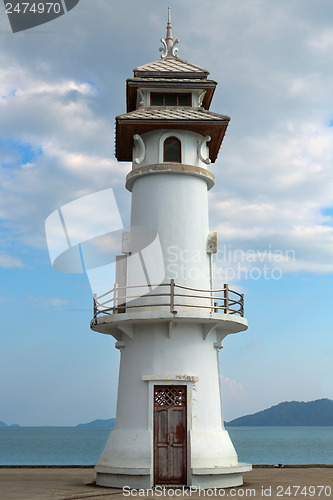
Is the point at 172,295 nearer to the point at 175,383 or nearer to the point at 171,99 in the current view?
the point at 175,383

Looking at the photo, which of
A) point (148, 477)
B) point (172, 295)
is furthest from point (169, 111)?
point (148, 477)

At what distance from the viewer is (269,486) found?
1772 centimetres

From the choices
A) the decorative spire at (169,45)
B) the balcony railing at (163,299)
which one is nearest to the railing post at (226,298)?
the balcony railing at (163,299)

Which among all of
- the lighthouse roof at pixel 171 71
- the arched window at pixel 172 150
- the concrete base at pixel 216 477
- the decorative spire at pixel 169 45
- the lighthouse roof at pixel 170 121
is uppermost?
the decorative spire at pixel 169 45

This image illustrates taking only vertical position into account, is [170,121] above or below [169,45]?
below

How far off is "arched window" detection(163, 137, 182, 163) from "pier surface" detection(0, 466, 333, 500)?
35.2 feet

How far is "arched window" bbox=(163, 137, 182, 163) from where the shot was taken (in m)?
20.2

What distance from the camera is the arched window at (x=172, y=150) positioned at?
20250 mm

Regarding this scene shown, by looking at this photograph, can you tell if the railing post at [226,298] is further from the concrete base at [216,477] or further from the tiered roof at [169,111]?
the tiered roof at [169,111]

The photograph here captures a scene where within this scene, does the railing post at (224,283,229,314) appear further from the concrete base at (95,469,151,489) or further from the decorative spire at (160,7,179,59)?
the decorative spire at (160,7,179,59)

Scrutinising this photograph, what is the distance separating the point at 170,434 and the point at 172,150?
9.57 meters

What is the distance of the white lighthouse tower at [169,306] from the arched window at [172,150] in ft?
0.12

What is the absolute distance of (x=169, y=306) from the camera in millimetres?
18422

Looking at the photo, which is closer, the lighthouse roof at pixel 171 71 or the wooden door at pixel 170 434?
the wooden door at pixel 170 434
